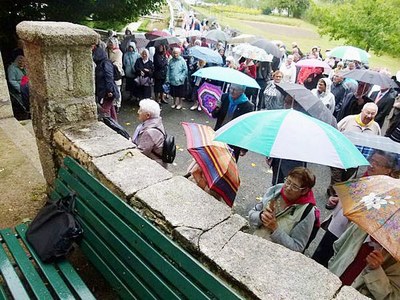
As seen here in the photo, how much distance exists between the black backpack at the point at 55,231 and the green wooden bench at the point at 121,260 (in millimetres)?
68

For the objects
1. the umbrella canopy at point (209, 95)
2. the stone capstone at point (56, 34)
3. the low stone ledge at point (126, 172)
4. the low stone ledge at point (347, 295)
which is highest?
the stone capstone at point (56, 34)

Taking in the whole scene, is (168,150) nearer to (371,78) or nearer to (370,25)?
(371,78)

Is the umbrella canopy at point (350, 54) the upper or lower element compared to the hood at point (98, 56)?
upper

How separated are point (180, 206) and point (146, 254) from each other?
39cm

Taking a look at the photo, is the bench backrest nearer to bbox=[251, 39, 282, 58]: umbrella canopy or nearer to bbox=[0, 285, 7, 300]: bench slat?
bbox=[0, 285, 7, 300]: bench slat

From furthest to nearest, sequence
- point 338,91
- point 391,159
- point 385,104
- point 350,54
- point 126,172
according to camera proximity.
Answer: point 350,54 < point 338,91 < point 385,104 < point 391,159 < point 126,172

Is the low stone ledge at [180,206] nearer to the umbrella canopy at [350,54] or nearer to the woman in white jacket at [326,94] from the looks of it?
the woman in white jacket at [326,94]

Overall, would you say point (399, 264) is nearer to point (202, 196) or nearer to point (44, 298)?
point (202, 196)

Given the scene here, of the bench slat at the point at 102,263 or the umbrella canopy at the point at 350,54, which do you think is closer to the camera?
the bench slat at the point at 102,263

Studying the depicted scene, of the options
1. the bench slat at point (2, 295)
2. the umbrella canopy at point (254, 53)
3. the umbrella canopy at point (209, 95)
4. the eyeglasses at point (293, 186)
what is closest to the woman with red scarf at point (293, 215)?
the eyeglasses at point (293, 186)

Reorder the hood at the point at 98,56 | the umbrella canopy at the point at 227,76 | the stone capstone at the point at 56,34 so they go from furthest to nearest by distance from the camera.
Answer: the hood at the point at 98,56, the umbrella canopy at the point at 227,76, the stone capstone at the point at 56,34

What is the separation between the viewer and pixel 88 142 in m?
2.88

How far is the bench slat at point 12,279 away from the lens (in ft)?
6.88

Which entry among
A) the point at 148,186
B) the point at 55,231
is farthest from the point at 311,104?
the point at 55,231
